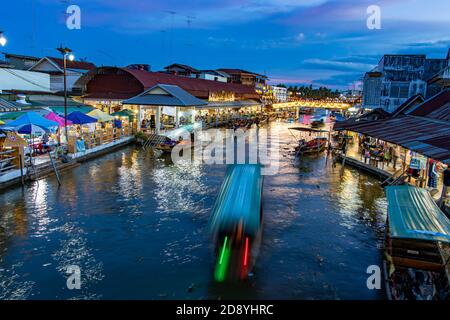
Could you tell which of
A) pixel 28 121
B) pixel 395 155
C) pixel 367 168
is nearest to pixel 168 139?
pixel 28 121

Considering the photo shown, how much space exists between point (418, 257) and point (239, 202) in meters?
5.42

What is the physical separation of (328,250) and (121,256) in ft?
24.1

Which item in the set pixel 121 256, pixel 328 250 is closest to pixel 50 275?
pixel 121 256

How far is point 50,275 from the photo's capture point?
10828 millimetres

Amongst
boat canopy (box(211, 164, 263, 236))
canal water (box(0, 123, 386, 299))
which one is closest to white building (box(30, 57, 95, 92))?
canal water (box(0, 123, 386, 299))

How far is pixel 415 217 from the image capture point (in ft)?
33.8

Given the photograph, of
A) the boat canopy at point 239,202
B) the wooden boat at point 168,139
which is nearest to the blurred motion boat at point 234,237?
the boat canopy at point 239,202

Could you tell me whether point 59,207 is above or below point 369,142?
below

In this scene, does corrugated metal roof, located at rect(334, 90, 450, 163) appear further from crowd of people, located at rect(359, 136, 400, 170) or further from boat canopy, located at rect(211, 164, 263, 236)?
boat canopy, located at rect(211, 164, 263, 236)

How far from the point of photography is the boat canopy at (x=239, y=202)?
1123 cm

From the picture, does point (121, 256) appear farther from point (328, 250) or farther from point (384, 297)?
point (384, 297)

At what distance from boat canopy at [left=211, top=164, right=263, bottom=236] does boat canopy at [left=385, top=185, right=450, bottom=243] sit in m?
4.08

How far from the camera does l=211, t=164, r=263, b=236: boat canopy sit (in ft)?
36.8

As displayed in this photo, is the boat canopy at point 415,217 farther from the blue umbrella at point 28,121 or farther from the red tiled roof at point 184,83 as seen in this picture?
the red tiled roof at point 184,83
